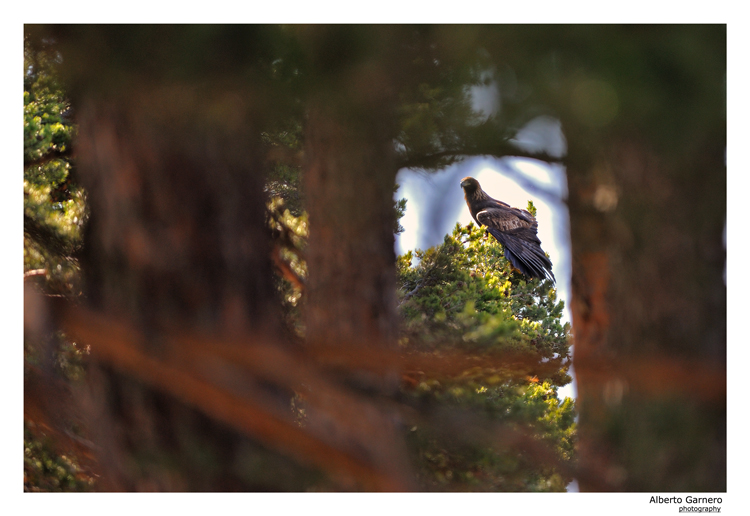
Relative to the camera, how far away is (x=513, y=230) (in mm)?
1406

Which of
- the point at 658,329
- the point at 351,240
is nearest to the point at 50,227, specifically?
the point at 351,240

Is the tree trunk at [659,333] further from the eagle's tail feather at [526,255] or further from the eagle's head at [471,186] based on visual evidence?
the eagle's tail feather at [526,255]

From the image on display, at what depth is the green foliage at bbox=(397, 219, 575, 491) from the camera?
1.16 meters

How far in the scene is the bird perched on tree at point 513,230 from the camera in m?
1.33

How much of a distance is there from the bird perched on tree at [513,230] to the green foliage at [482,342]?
13 cm

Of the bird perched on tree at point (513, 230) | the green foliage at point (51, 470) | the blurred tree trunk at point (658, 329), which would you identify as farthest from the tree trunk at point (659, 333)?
the green foliage at point (51, 470)

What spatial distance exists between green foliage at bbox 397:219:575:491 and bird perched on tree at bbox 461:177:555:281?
13cm

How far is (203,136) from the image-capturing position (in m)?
0.50

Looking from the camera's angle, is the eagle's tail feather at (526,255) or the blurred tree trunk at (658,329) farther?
the eagle's tail feather at (526,255)

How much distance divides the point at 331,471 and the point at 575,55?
15.0 inches

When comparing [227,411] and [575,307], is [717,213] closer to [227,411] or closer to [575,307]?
[575,307]

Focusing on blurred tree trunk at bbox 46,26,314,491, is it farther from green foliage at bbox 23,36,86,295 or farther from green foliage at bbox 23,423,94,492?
green foliage at bbox 23,423,94,492

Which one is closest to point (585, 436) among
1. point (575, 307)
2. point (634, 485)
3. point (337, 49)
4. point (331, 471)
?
point (634, 485)

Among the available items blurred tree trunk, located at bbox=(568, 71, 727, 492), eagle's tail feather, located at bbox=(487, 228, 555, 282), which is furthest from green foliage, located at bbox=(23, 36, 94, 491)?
eagle's tail feather, located at bbox=(487, 228, 555, 282)
